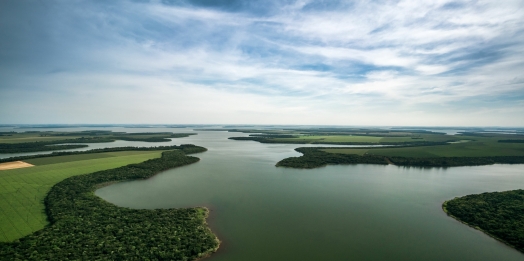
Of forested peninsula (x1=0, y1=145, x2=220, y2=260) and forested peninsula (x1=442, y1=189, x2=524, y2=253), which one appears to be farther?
forested peninsula (x1=442, y1=189, x2=524, y2=253)

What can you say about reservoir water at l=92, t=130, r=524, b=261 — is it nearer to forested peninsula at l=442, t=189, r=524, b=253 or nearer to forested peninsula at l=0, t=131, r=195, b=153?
forested peninsula at l=442, t=189, r=524, b=253

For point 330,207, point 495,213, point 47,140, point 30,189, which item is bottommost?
point 330,207

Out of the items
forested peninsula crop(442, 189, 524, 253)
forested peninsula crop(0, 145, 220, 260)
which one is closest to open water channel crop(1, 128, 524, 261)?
forested peninsula crop(442, 189, 524, 253)

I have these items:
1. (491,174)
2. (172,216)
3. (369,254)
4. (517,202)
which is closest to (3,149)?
(172,216)

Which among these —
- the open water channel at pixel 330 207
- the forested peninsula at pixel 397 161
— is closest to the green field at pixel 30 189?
the open water channel at pixel 330 207

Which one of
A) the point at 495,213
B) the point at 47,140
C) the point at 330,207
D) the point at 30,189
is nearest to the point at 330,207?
the point at 330,207

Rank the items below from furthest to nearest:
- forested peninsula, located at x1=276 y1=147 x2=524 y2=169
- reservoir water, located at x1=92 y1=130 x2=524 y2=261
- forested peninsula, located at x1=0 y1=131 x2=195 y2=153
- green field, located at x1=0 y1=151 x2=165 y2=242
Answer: forested peninsula, located at x1=0 y1=131 x2=195 y2=153, forested peninsula, located at x1=276 y1=147 x2=524 y2=169, green field, located at x1=0 y1=151 x2=165 y2=242, reservoir water, located at x1=92 y1=130 x2=524 y2=261

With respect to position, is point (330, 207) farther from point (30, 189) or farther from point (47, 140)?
point (47, 140)
